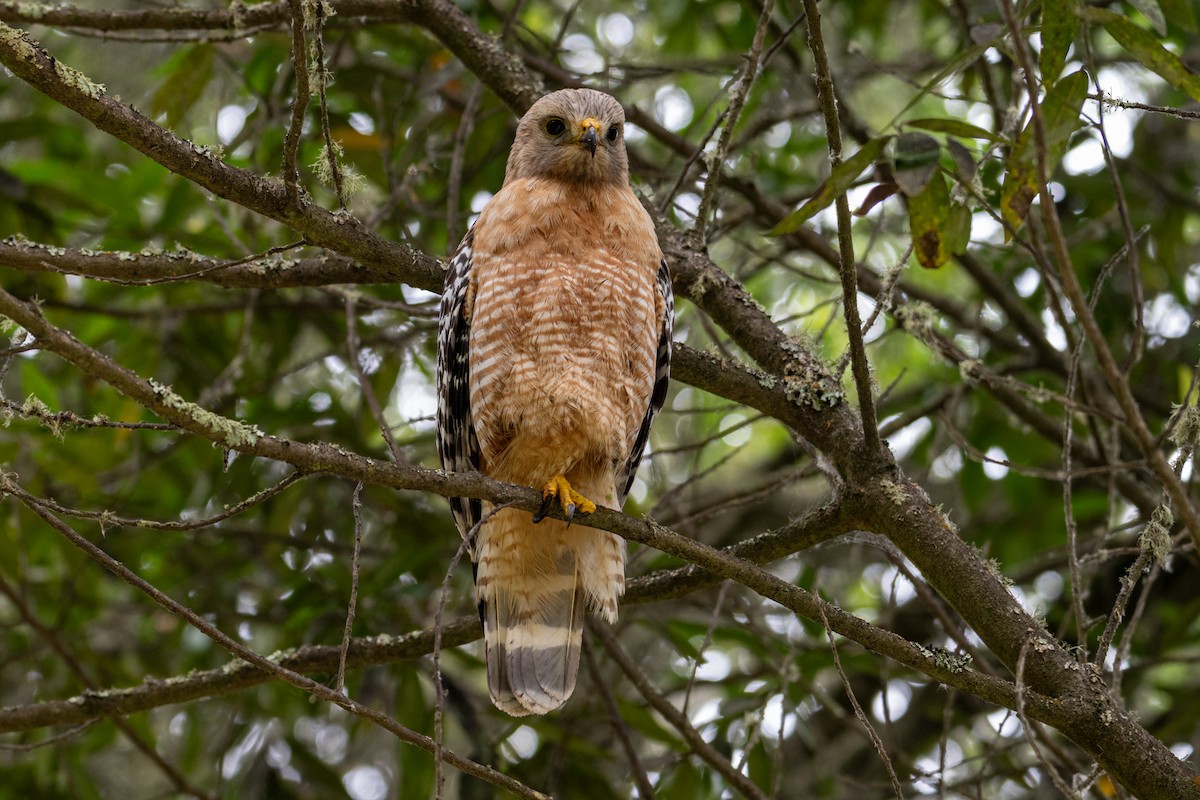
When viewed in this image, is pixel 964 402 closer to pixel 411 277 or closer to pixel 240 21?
pixel 411 277

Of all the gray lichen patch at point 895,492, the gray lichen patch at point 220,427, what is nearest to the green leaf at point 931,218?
the gray lichen patch at point 895,492

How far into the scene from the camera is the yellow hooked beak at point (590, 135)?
13.9 feet

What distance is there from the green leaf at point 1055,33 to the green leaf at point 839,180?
0.49 m

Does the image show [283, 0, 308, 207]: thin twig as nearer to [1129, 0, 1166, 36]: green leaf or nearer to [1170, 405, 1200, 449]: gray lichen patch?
[1129, 0, 1166, 36]: green leaf

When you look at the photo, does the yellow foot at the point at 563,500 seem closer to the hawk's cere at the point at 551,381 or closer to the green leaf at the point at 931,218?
the hawk's cere at the point at 551,381

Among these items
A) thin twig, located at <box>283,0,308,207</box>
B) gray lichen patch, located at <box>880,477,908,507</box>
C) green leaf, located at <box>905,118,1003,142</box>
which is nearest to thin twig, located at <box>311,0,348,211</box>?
thin twig, located at <box>283,0,308,207</box>

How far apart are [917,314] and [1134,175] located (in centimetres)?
256

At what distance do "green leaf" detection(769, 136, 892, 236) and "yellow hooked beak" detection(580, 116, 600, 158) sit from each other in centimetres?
207

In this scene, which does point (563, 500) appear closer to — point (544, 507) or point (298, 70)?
point (544, 507)

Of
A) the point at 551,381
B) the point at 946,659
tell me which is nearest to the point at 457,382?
the point at 551,381

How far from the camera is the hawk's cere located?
12.5 feet

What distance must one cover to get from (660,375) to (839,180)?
1.88 meters

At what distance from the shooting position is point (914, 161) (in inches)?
88.7

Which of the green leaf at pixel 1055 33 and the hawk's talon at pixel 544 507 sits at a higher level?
the green leaf at pixel 1055 33
